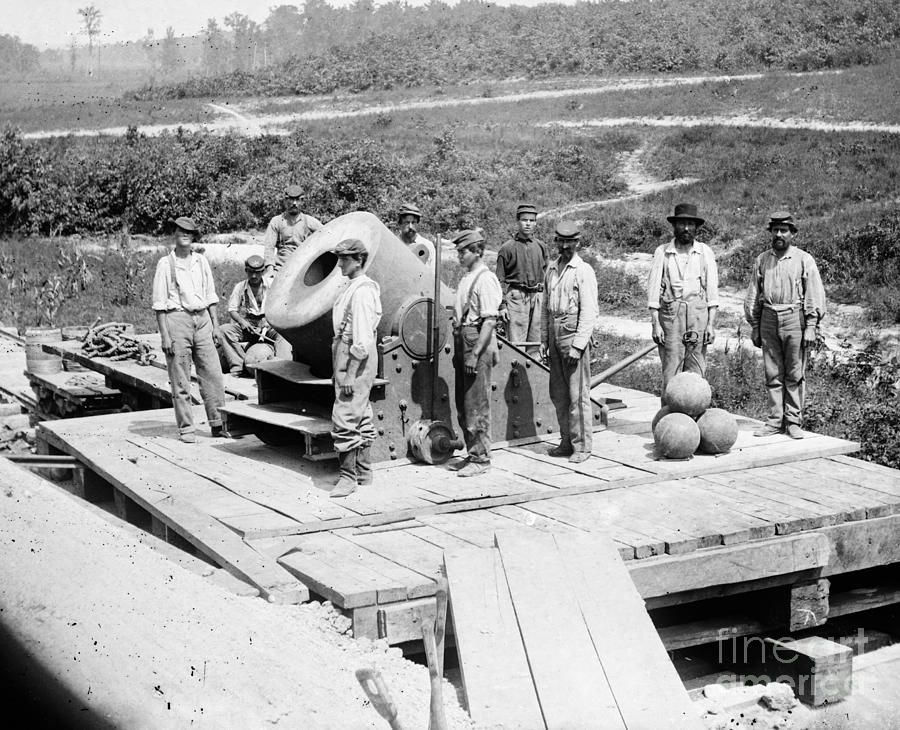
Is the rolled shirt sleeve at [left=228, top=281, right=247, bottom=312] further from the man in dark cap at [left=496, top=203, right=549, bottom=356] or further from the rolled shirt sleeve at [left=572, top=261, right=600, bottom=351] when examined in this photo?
the rolled shirt sleeve at [left=572, top=261, right=600, bottom=351]

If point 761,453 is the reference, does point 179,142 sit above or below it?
above

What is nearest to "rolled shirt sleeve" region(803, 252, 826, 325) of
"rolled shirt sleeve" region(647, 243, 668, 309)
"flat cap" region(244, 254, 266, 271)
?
"rolled shirt sleeve" region(647, 243, 668, 309)

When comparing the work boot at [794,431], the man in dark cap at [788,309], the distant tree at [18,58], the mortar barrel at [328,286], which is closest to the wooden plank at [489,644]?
the mortar barrel at [328,286]

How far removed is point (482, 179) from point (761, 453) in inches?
951

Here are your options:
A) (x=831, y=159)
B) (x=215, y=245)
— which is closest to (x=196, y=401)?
(x=215, y=245)

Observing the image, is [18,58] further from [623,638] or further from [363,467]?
[623,638]

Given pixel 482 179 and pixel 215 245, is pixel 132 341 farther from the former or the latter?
pixel 482 179

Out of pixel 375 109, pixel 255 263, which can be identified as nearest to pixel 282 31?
pixel 375 109

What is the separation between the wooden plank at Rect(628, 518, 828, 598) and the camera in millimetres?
6012

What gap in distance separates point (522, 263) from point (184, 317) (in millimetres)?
3088

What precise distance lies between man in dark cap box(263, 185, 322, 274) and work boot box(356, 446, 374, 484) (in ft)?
13.8

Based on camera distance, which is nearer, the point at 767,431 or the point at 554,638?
the point at 554,638

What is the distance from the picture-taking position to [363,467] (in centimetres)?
738

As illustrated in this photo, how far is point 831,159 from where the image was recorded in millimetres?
27016
